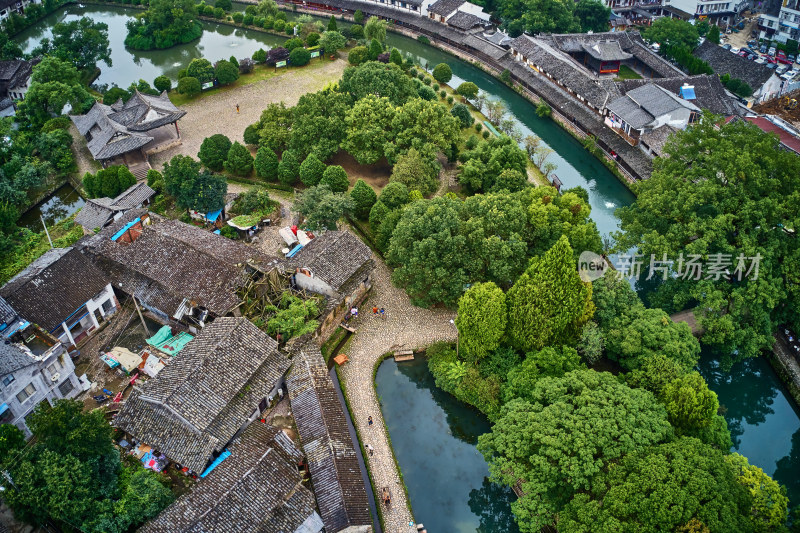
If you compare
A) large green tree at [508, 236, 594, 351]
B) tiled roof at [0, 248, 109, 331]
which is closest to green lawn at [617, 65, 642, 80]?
large green tree at [508, 236, 594, 351]

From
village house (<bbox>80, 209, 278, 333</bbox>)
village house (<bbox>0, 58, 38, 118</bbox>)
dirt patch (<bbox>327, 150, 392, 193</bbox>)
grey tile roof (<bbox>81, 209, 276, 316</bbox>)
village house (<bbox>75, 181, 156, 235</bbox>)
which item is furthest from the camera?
village house (<bbox>0, 58, 38, 118</bbox>)

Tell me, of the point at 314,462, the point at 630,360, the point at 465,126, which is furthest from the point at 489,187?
the point at 314,462

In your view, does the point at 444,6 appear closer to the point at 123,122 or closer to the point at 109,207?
the point at 123,122

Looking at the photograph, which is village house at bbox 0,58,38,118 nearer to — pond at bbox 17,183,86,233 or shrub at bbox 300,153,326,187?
pond at bbox 17,183,86,233

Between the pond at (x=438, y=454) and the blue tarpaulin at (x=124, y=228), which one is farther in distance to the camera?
the blue tarpaulin at (x=124, y=228)

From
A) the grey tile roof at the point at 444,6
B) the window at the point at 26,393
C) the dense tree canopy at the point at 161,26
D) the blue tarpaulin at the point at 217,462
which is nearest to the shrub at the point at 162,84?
the dense tree canopy at the point at 161,26

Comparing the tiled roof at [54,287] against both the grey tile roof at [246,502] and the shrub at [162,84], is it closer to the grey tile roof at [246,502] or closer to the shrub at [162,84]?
the grey tile roof at [246,502]
